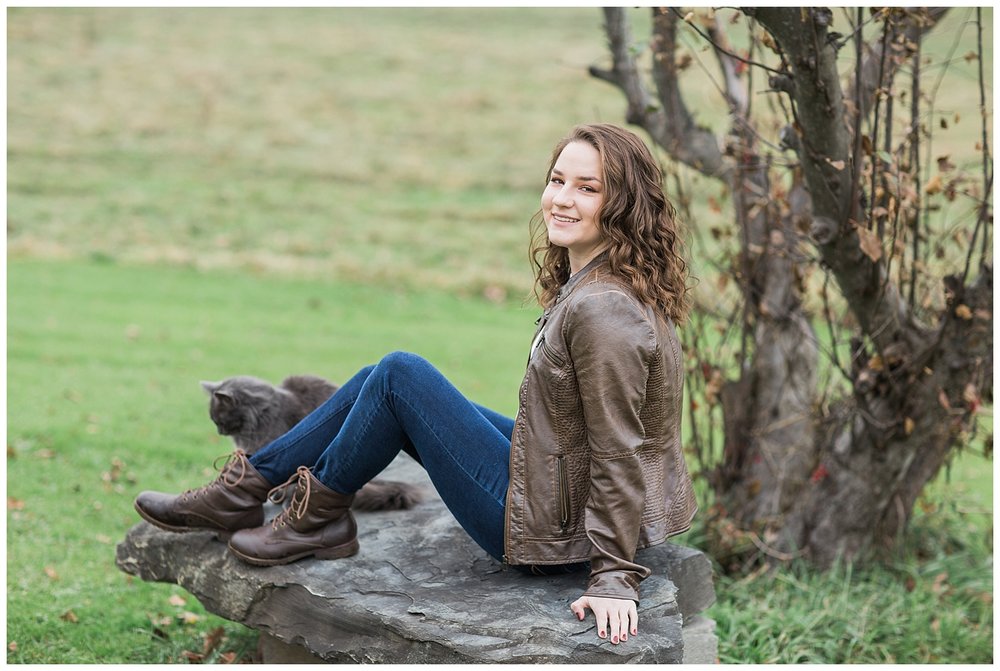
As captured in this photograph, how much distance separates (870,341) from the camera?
5016mm

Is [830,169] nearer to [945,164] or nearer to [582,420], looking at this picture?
[945,164]

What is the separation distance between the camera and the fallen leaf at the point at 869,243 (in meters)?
4.23

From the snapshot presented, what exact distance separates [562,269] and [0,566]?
299cm

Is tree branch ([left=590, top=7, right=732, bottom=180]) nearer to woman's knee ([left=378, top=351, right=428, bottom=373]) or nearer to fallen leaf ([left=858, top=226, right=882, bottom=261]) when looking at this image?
fallen leaf ([left=858, top=226, right=882, bottom=261])

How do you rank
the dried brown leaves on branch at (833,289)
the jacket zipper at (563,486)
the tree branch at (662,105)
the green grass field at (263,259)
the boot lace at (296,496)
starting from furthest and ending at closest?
the tree branch at (662,105) < the green grass field at (263,259) < the dried brown leaves on branch at (833,289) < the boot lace at (296,496) < the jacket zipper at (563,486)

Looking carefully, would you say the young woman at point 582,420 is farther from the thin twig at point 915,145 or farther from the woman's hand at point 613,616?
the thin twig at point 915,145

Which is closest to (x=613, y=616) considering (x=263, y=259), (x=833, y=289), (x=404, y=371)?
(x=404, y=371)

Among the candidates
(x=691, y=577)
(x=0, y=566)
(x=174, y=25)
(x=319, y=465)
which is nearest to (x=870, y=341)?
(x=691, y=577)

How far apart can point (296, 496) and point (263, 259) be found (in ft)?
30.1

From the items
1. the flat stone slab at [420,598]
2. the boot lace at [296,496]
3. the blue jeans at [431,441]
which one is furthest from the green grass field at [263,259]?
the blue jeans at [431,441]

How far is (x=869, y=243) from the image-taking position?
427 centimetres

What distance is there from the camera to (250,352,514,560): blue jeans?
137 inches

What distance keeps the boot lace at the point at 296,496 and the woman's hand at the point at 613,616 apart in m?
1.05

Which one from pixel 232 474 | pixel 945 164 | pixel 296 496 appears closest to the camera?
pixel 296 496
